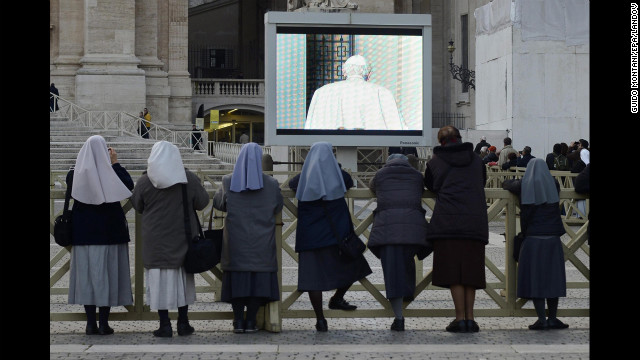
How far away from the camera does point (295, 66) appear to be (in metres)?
18.0

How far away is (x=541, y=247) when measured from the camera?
30.3 ft

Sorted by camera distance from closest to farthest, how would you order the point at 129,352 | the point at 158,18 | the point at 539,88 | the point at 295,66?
the point at 129,352, the point at 295,66, the point at 539,88, the point at 158,18

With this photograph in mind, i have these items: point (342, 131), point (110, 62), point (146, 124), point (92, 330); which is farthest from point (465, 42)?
point (92, 330)

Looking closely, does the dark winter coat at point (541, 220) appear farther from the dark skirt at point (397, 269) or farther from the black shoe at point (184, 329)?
the black shoe at point (184, 329)

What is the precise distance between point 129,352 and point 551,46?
19298 mm

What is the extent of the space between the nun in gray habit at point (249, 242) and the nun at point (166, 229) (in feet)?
0.91

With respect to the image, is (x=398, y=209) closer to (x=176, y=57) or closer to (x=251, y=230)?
(x=251, y=230)

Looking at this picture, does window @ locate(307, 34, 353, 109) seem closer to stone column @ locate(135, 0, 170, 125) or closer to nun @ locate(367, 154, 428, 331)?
nun @ locate(367, 154, 428, 331)

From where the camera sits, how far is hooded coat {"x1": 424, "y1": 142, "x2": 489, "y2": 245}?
9023 millimetres

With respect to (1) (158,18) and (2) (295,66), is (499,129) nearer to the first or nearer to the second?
(2) (295,66)

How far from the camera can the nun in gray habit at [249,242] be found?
895 cm

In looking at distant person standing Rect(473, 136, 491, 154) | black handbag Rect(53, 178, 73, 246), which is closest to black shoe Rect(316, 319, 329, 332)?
black handbag Rect(53, 178, 73, 246)
